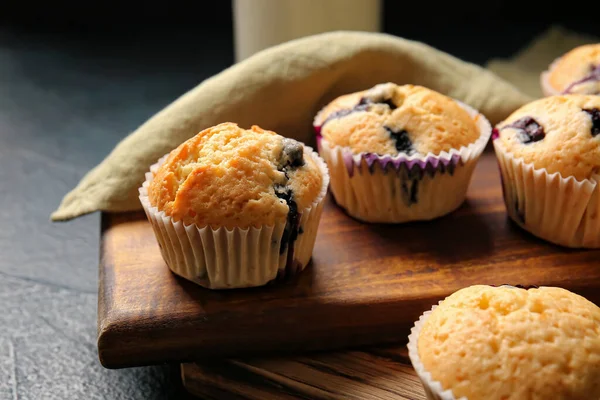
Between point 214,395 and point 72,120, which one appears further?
point 72,120

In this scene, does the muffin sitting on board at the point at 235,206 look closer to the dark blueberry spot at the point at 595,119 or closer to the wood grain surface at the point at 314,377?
the wood grain surface at the point at 314,377

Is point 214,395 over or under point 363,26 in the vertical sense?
under

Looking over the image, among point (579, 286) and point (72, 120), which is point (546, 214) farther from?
point (72, 120)

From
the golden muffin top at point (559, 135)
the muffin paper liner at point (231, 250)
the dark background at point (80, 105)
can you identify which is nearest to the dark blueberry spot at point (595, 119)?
the golden muffin top at point (559, 135)

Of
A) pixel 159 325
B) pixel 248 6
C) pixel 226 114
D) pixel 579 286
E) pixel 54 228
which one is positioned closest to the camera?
pixel 159 325

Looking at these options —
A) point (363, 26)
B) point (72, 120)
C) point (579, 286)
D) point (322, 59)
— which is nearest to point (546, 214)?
point (579, 286)

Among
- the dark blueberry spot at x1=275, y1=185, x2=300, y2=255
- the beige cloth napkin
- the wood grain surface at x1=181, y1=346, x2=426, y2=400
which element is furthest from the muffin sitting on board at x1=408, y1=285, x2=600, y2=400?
the beige cloth napkin
